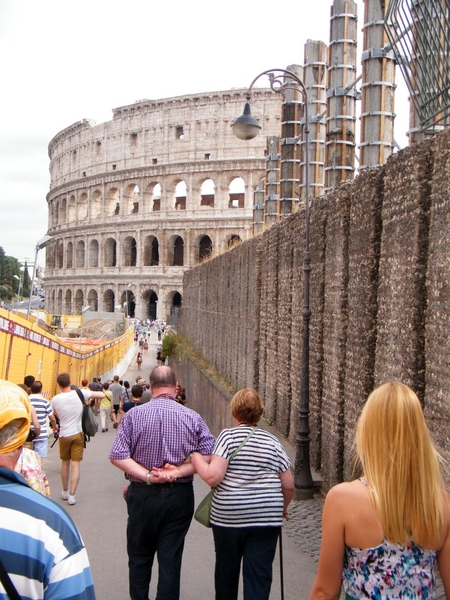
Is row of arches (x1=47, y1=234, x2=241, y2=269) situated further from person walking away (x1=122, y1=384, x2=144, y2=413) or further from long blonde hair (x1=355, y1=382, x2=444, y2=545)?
long blonde hair (x1=355, y1=382, x2=444, y2=545)

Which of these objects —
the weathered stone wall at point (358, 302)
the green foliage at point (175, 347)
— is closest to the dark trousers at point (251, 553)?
the weathered stone wall at point (358, 302)

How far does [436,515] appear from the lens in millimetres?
2197


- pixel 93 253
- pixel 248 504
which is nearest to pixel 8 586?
pixel 248 504

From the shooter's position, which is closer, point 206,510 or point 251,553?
point 251,553

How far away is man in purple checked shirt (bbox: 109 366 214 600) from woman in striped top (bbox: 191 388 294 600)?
1.01 ft

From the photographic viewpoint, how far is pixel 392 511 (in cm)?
219

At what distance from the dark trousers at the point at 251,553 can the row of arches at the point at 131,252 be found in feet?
157

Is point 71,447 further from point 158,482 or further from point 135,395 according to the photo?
point 158,482

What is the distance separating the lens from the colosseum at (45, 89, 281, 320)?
51.9 meters

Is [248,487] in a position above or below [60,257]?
below

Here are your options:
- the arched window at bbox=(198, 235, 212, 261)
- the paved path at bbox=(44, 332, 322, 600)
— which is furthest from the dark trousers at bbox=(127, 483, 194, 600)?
the arched window at bbox=(198, 235, 212, 261)

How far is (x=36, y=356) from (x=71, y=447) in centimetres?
472

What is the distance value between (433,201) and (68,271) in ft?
197

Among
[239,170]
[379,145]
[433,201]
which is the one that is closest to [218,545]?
[433,201]
